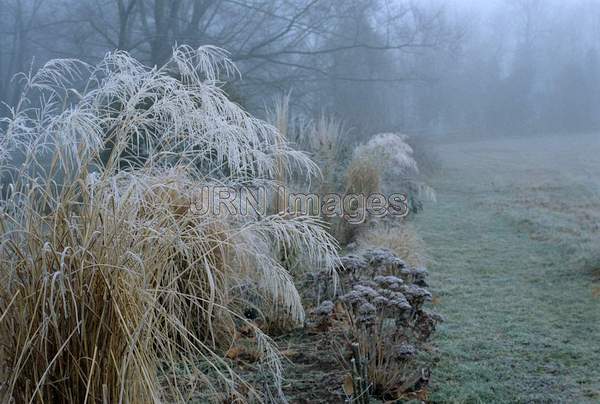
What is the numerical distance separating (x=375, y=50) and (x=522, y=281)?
16.9 ft

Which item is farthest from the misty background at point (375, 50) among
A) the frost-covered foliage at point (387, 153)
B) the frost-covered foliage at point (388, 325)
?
the frost-covered foliage at point (388, 325)

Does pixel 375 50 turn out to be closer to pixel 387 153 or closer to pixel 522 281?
pixel 387 153

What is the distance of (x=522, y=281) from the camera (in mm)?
4332

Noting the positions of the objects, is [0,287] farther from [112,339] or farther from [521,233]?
[521,233]

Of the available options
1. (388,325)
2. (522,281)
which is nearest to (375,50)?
(522,281)

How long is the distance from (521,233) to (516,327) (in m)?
3.19

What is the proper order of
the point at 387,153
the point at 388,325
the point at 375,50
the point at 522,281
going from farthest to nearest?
the point at 375,50 < the point at 387,153 < the point at 522,281 < the point at 388,325

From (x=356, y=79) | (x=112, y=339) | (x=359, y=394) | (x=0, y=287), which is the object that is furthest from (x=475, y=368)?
(x=356, y=79)

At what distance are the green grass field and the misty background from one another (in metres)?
1.46

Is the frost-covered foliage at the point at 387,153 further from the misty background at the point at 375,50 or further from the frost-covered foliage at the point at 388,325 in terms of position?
the frost-covered foliage at the point at 388,325

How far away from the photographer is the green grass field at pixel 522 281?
253 centimetres

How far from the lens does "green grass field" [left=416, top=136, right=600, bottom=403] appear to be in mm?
2529

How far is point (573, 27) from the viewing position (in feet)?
30.1

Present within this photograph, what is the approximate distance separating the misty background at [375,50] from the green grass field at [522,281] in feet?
4.78
